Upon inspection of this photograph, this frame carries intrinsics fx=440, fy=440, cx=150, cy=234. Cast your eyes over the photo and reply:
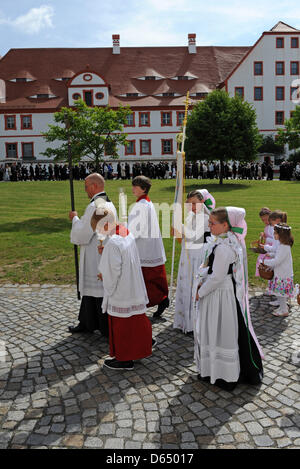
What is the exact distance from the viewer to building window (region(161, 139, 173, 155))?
46.5m

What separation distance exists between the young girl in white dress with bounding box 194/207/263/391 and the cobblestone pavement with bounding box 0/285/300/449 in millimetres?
214

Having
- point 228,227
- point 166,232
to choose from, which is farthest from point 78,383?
point 166,232

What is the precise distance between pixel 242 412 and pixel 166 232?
31.5 feet

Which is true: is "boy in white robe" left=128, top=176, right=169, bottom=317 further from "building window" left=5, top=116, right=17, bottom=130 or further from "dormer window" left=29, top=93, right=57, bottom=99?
"dormer window" left=29, top=93, right=57, bottom=99

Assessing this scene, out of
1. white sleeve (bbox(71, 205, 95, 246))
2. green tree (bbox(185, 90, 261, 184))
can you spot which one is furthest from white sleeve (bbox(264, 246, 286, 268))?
green tree (bbox(185, 90, 261, 184))

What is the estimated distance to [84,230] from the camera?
6172mm

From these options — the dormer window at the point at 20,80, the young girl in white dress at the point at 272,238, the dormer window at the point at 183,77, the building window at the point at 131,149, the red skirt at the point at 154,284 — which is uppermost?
the dormer window at the point at 183,77

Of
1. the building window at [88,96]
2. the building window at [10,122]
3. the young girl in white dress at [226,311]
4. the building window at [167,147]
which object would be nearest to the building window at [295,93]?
the building window at [167,147]

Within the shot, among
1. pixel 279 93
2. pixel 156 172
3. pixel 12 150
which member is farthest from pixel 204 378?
pixel 279 93

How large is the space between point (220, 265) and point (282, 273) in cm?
273

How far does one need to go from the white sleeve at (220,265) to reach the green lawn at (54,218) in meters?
4.25

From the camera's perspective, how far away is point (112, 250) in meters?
5.08

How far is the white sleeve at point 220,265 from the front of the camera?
4738 mm

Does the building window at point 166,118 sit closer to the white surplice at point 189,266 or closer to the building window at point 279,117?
the building window at point 279,117
